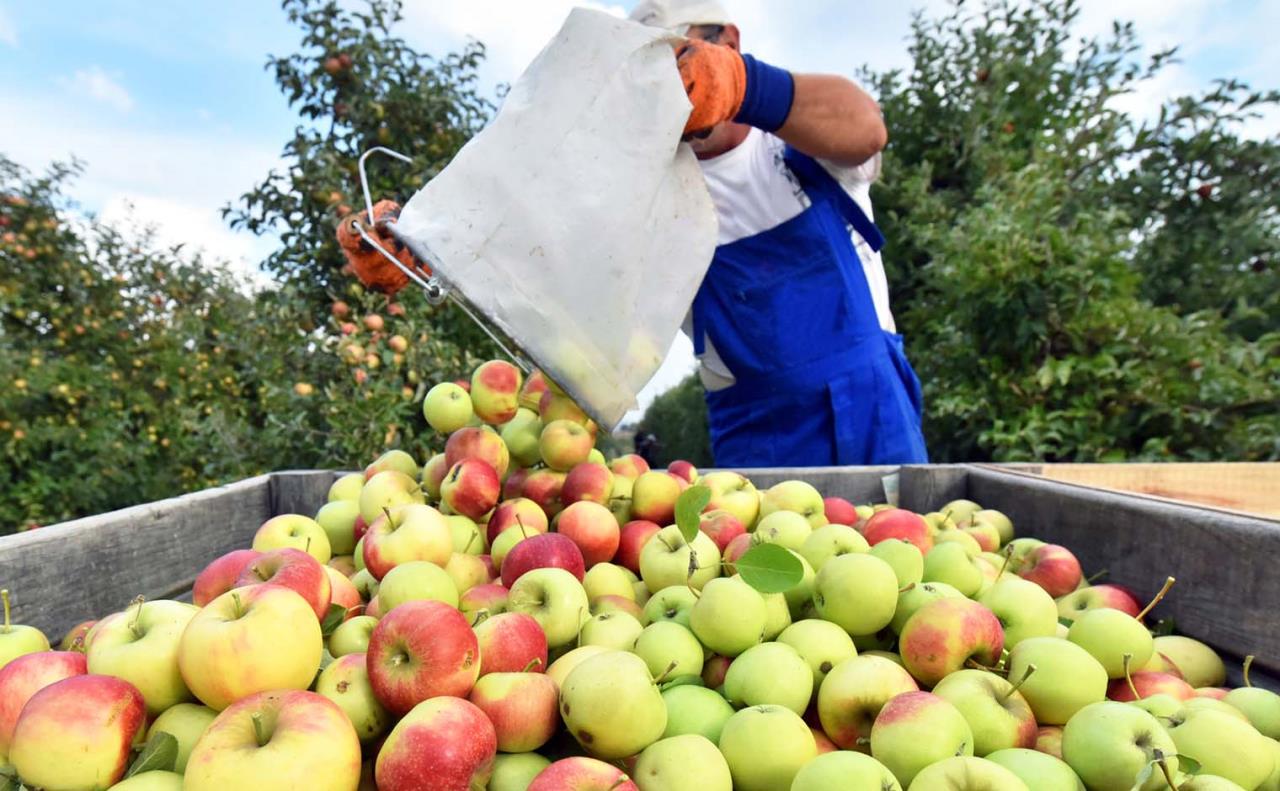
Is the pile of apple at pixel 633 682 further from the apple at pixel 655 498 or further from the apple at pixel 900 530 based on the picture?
the apple at pixel 655 498

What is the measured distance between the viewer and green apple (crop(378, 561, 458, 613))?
1202 millimetres

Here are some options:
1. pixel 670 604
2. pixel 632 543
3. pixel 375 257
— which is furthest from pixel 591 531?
pixel 375 257

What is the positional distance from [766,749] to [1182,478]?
6.60ft

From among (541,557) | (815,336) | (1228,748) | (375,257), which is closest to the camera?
(1228,748)

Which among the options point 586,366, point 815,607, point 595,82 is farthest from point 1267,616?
point 595,82

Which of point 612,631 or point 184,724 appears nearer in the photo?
point 184,724

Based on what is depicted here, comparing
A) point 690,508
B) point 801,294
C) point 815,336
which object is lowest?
point 690,508

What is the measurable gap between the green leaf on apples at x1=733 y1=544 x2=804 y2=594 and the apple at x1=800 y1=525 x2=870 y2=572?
0.25 metres

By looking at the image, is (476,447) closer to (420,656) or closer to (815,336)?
(420,656)

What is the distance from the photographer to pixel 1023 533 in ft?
6.46

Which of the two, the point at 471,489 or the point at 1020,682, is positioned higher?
the point at 471,489

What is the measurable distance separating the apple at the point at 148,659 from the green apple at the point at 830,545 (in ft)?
Result: 3.41

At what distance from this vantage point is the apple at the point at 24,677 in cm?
95

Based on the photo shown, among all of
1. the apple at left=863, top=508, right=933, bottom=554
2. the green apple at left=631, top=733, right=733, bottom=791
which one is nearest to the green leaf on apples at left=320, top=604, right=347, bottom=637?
the green apple at left=631, top=733, right=733, bottom=791
